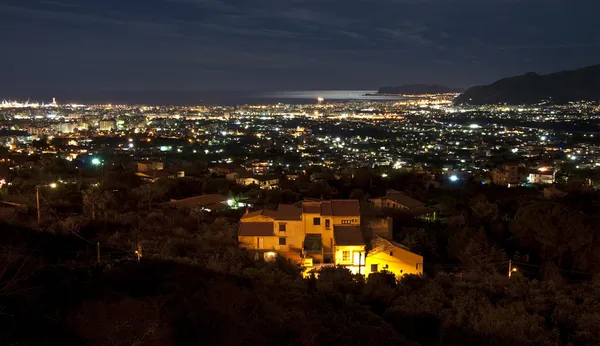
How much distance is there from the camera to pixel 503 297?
8.68 m

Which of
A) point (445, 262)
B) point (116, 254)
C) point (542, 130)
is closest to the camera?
point (116, 254)

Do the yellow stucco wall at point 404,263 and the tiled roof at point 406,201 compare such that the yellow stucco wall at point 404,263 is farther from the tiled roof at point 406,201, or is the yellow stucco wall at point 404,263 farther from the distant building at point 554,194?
the distant building at point 554,194

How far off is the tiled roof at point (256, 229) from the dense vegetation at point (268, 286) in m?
0.32

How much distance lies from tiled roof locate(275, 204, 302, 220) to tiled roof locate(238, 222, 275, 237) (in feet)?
0.98

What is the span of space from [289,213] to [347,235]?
1.62 m

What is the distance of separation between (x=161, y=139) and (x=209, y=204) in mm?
35662

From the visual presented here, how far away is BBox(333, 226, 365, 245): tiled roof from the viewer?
11.1 metres

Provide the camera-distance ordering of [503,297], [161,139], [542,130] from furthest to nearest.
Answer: [542,130], [161,139], [503,297]

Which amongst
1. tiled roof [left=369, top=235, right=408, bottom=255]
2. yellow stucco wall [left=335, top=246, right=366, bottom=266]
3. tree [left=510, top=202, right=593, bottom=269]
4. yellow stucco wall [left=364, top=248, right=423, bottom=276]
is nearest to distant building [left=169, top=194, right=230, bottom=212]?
yellow stucco wall [left=335, top=246, right=366, bottom=266]

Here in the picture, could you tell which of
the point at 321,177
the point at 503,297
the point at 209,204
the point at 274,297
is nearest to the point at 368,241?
the point at 503,297

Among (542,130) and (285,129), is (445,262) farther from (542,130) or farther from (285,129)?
(285,129)

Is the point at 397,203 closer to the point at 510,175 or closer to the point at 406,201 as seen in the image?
the point at 406,201

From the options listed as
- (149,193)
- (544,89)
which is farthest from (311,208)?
(544,89)

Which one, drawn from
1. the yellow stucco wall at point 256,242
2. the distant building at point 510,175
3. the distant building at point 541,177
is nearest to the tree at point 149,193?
the yellow stucco wall at point 256,242
